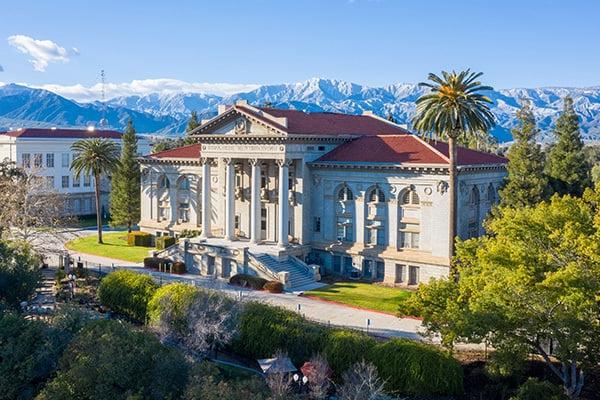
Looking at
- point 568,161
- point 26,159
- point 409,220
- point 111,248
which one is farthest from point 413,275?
point 26,159

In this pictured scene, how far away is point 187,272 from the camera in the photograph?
200 ft

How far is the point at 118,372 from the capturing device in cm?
2659

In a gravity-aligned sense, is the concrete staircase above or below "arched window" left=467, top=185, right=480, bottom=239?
below

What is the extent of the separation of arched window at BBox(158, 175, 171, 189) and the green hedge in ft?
124

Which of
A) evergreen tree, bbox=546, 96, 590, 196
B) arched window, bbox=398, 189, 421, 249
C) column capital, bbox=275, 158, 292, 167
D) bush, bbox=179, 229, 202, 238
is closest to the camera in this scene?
arched window, bbox=398, 189, 421, 249

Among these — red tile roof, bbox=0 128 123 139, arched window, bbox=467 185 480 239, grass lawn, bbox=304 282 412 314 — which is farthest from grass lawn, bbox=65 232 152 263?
arched window, bbox=467 185 480 239

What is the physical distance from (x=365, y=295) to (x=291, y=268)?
841 centimetres

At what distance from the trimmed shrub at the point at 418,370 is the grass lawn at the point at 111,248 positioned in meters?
37.7

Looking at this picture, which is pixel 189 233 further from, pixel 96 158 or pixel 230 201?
pixel 96 158

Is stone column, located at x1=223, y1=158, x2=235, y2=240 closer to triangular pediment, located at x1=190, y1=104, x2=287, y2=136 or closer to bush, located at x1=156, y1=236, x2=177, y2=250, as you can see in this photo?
triangular pediment, located at x1=190, y1=104, x2=287, y2=136

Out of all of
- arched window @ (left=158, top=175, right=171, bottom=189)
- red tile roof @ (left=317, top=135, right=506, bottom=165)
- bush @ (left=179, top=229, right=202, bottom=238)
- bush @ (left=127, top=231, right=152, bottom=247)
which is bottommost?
bush @ (left=127, top=231, right=152, bottom=247)

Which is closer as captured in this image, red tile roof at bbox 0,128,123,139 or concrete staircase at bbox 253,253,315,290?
concrete staircase at bbox 253,253,315,290

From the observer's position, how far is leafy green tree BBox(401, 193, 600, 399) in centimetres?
2766

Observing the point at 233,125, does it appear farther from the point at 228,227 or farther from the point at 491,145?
the point at 491,145
